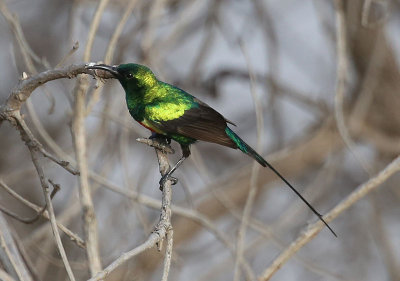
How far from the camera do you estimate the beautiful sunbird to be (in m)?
4.29

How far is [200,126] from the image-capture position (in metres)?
4.39

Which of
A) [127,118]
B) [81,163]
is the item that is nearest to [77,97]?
[81,163]

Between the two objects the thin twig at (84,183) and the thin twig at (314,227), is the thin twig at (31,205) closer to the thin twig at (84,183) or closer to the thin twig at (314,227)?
the thin twig at (84,183)

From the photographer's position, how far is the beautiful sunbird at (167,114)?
14.1 feet

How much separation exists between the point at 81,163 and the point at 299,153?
3590 mm

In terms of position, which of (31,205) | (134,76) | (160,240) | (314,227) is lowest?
(160,240)

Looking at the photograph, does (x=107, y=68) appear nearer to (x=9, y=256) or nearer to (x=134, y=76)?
(x=134, y=76)

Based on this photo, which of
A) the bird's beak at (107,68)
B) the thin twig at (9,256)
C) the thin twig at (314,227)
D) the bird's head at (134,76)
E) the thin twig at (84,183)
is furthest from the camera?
the bird's head at (134,76)

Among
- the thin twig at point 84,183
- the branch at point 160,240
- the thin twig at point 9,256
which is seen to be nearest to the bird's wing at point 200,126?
the thin twig at point 84,183

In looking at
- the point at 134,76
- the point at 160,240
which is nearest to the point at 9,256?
the point at 160,240

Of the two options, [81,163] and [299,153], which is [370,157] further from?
[81,163]

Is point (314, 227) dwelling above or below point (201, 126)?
below

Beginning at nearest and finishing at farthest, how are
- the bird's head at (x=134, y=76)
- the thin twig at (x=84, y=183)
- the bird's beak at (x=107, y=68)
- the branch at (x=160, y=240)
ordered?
the branch at (x=160, y=240) < the bird's beak at (x=107, y=68) < the thin twig at (x=84, y=183) < the bird's head at (x=134, y=76)

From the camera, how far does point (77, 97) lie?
4.07 m
